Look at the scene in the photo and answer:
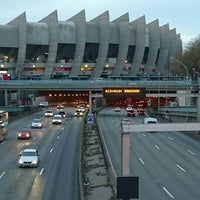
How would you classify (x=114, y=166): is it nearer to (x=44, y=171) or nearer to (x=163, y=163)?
(x=163, y=163)

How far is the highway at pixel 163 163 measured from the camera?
30.5 meters

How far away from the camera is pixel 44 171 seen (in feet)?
123

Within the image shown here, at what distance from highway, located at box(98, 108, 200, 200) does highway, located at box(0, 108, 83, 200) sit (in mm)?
3453

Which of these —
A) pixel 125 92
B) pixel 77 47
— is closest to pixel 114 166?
pixel 125 92

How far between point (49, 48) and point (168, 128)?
127790 millimetres

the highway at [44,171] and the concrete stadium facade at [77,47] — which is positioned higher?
the concrete stadium facade at [77,47]

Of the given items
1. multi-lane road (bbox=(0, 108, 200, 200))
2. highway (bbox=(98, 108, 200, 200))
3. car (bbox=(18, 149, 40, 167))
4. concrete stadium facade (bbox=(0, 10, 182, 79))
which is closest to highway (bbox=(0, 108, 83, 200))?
multi-lane road (bbox=(0, 108, 200, 200))

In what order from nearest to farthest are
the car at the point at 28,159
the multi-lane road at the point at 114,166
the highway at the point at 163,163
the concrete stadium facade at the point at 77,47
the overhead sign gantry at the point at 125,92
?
the multi-lane road at the point at 114,166 → the highway at the point at 163,163 → the car at the point at 28,159 → the overhead sign gantry at the point at 125,92 → the concrete stadium facade at the point at 77,47

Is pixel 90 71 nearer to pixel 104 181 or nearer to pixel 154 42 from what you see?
pixel 154 42

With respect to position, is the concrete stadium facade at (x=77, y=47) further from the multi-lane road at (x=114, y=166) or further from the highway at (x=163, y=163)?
the highway at (x=163, y=163)

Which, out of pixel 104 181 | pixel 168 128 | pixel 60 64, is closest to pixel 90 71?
pixel 60 64

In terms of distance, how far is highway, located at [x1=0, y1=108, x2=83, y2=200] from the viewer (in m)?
29.4

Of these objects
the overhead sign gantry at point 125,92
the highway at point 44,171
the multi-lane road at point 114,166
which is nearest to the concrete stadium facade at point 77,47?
the multi-lane road at point 114,166

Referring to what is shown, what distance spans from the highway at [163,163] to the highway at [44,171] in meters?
3.45
